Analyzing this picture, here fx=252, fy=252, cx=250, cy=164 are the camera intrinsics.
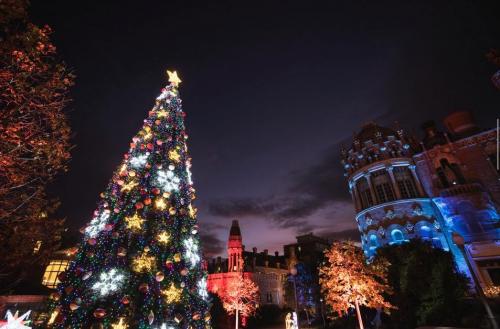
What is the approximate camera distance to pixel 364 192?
32625 mm

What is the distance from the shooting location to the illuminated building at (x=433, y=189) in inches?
981

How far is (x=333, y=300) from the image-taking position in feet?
71.4

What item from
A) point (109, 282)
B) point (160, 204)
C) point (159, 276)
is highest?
point (160, 204)

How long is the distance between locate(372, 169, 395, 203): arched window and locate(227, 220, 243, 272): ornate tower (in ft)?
115

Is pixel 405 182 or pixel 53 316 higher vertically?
pixel 405 182

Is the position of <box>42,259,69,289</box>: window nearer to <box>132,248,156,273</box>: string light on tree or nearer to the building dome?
<box>132,248,156,273</box>: string light on tree

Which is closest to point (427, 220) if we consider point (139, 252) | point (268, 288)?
point (139, 252)

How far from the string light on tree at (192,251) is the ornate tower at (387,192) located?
81.3ft

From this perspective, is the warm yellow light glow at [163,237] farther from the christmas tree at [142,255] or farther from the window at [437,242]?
the window at [437,242]

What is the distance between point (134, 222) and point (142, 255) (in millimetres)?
1339

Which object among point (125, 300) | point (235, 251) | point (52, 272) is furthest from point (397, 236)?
point (52, 272)

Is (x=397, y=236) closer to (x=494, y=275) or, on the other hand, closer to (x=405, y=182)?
(x=405, y=182)

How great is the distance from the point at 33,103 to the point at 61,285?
617 centimetres

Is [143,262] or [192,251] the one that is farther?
[192,251]
